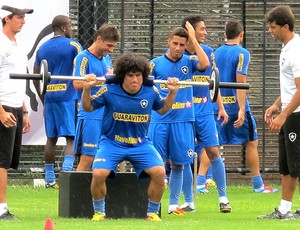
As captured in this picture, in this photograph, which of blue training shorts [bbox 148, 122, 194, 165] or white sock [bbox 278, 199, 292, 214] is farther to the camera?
blue training shorts [bbox 148, 122, 194, 165]

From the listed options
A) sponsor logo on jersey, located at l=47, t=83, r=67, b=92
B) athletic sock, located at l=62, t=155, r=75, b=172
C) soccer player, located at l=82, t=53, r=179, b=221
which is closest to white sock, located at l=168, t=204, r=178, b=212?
soccer player, located at l=82, t=53, r=179, b=221

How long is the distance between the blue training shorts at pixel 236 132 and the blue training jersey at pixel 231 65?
0.44 ft

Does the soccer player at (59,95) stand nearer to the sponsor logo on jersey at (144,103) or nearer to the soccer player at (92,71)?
the soccer player at (92,71)

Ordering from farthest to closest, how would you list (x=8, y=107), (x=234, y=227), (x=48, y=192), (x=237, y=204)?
(x=48, y=192) → (x=237, y=204) → (x=8, y=107) → (x=234, y=227)

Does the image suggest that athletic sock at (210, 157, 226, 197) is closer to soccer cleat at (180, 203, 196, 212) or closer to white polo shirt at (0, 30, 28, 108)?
soccer cleat at (180, 203, 196, 212)

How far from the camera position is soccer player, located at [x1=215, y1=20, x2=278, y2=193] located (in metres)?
15.1

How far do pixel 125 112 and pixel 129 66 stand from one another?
45cm

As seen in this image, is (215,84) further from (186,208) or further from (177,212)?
(186,208)

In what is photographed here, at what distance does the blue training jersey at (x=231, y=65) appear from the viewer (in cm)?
1514

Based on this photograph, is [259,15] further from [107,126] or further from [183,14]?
[107,126]

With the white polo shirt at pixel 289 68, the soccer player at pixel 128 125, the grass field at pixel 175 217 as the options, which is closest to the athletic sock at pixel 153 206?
the soccer player at pixel 128 125

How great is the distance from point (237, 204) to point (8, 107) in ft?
11.8

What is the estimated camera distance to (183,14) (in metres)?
Result: 17.2

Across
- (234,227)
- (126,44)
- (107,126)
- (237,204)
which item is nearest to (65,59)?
(126,44)
